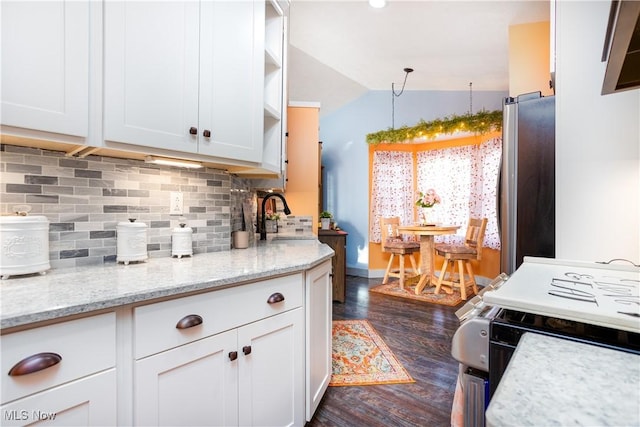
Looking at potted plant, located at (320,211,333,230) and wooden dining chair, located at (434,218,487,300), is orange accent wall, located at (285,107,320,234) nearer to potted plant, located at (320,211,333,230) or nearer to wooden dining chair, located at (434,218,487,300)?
potted plant, located at (320,211,333,230)

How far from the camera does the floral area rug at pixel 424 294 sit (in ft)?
12.2

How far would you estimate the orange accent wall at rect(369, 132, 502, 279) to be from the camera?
169 inches

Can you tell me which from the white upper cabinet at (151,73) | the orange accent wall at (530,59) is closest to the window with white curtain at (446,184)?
A: the orange accent wall at (530,59)

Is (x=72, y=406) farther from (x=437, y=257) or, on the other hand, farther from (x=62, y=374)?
(x=437, y=257)

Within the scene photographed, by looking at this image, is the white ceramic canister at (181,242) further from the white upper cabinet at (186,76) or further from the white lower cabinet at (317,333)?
the white lower cabinet at (317,333)

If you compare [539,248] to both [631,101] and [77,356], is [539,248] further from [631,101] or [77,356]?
[77,356]

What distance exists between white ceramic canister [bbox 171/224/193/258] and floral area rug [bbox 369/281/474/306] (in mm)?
3124

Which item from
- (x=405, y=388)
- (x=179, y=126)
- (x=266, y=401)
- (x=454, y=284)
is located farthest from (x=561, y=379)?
(x=454, y=284)

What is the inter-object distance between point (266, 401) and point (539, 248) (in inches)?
64.9

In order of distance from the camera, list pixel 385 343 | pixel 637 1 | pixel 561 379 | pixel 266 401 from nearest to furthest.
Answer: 1. pixel 561 379
2. pixel 637 1
3. pixel 266 401
4. pixel 385 343

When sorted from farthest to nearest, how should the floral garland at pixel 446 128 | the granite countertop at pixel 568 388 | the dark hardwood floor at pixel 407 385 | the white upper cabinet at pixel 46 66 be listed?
the floral garland at pixel 446 128, the dark hardwood floor at pixel 407 385, the white upper cabinet at pixel 46 66, the granite countertop at pixel 568 388

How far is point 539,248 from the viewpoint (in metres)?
1.70

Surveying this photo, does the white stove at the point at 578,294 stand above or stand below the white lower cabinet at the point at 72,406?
above

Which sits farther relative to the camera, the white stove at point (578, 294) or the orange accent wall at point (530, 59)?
the orange accent wall at point (530, 59)
